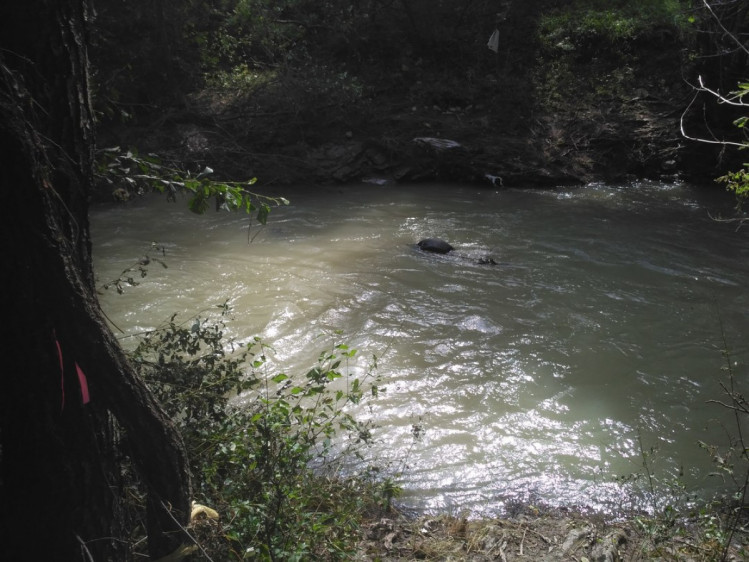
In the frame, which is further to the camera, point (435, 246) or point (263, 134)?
point (263, 134)

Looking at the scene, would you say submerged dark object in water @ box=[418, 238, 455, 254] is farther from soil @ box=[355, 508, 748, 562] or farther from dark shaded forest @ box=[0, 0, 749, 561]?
soil @ box=[355, 508, 748, 562]

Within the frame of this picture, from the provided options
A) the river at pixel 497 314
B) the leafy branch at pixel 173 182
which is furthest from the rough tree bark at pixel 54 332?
the river at pixel 497 314

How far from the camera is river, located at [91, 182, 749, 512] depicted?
413 cm

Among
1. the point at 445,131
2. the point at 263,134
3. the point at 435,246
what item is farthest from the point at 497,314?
the point at 263,134

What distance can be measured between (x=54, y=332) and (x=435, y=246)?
6.57 m

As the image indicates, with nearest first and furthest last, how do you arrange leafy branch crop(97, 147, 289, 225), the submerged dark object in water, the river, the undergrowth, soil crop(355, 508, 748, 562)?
leafy branch crop(97, 147, 289, 225)
the undergrowth
soil crop(355, 508, 748, 562)
the river
the submerged dark object in water

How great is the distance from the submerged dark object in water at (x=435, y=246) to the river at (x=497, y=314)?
20 cm

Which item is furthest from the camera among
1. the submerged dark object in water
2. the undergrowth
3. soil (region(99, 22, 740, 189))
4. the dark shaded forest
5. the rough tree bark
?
soil (region(99, 22, 740, 189))

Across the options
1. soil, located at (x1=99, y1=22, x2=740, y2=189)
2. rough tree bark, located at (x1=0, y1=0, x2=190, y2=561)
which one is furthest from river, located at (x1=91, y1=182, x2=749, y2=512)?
rough tree bark, located at (x1=0, y1=0, x2=190, y2=561)

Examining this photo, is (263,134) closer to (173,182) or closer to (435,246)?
(435,246)

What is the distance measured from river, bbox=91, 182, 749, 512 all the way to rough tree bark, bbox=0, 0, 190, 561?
6.99 ft

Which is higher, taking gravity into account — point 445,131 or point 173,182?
point 445,131

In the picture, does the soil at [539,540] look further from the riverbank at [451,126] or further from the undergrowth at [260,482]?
the riverbank at [451,126]

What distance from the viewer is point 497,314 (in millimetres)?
6324
